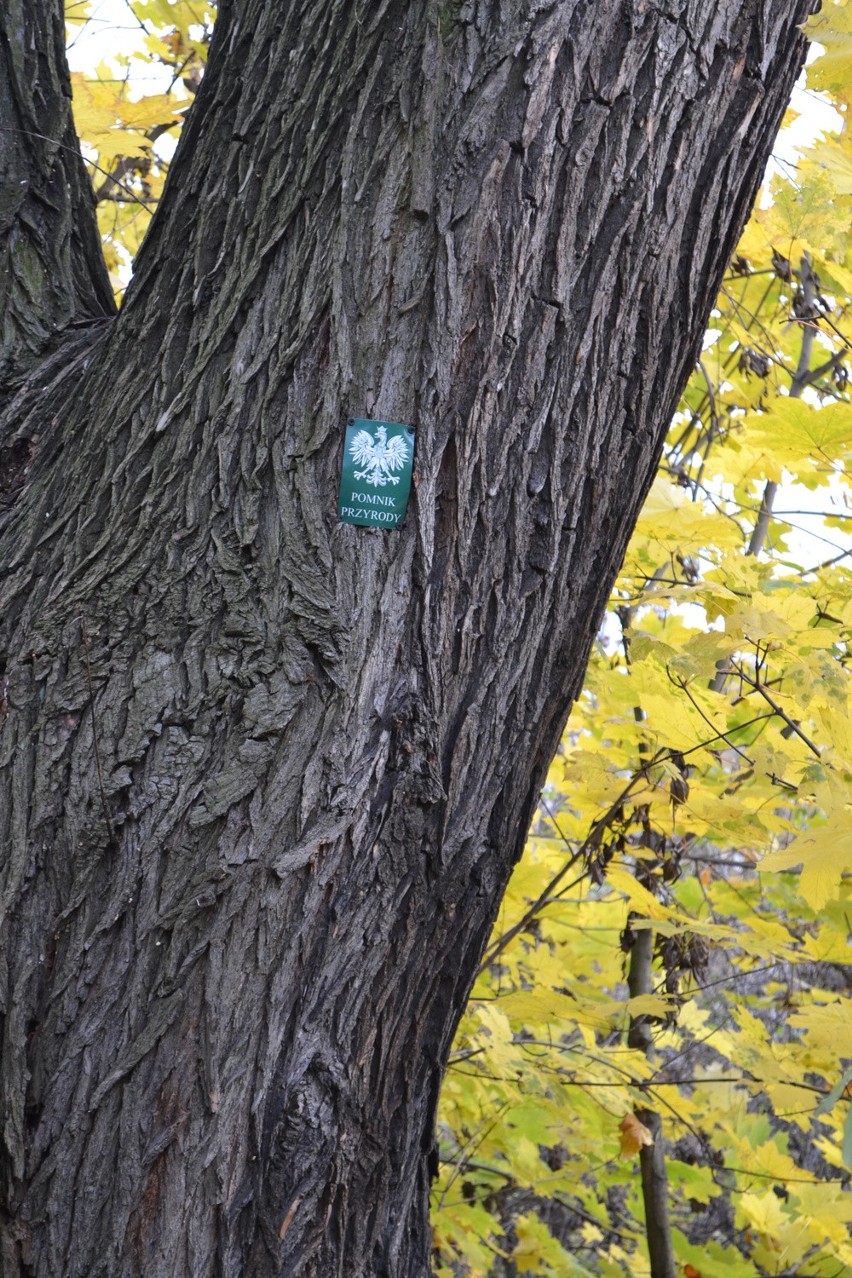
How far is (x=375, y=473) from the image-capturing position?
3.80ft

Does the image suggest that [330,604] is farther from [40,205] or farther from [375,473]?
[40,205]

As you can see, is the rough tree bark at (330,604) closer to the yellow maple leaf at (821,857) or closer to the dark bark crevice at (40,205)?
the dark bark crevice at (40,205)

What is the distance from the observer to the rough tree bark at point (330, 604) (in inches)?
42.9

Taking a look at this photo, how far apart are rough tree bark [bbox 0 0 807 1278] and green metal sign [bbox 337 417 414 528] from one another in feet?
0.07

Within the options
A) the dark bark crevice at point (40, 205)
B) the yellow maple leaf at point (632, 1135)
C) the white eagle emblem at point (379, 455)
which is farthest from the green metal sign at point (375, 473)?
the yellow maple leaf at point (632, 1135)

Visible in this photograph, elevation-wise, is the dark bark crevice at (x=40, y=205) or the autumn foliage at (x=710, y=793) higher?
the dark bark crevice at (x=40, y=205)

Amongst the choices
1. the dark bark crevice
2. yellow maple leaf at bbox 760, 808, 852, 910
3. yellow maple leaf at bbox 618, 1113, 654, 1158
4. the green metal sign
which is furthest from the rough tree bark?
yellow maple leaf at bbox 618, 1113, 654, 1158

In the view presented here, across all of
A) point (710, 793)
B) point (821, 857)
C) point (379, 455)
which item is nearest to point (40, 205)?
point (379, 455)

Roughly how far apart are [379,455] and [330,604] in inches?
7.1

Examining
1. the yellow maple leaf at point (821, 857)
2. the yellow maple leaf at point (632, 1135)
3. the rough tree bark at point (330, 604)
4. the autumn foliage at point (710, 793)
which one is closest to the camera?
the rough tree bark at point (330, 604)

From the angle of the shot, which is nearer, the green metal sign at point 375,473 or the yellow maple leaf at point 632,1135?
the green metal sign at point 375,473

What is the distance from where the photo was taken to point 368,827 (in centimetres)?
112

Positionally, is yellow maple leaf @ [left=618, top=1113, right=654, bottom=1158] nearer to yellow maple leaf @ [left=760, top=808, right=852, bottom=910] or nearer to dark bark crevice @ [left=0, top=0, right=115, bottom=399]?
yellow maple leaf @ [left=760, top=808, right=852, bottom=910]

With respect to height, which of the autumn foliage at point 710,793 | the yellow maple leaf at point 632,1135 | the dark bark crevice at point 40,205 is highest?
the dark bark crevice at point 40,205
